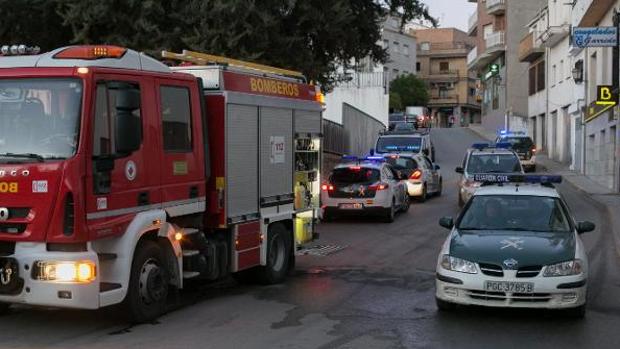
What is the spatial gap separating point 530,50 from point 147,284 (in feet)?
148

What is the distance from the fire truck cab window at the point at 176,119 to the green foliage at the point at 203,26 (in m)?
6.53

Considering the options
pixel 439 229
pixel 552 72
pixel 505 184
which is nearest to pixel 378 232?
pixel 439 229

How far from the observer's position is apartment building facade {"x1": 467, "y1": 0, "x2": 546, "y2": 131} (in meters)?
58.8

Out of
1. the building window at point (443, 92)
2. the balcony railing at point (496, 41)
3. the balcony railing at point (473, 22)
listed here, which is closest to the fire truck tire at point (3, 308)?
the balcony railing at point (496, 41)

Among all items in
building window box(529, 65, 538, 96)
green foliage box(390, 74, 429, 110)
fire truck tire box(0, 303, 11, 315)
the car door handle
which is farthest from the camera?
green foliage box(390, 74, 429, 110)

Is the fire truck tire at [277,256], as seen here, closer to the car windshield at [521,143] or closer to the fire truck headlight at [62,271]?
the fire truck headlight at [62,271]

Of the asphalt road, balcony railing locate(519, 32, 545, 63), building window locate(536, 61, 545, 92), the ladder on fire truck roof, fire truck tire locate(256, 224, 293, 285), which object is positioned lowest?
the asphalt road

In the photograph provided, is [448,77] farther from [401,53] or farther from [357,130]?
[357,130]

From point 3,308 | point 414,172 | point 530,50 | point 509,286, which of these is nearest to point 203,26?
point 3,308

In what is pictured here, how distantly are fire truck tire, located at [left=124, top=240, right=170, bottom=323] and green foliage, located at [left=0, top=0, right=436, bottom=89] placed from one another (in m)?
7.79

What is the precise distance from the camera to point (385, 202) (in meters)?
18.7

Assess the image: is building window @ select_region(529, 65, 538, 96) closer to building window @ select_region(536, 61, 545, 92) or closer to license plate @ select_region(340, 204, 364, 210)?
building window @ select_region(536, 61, 545, 92)

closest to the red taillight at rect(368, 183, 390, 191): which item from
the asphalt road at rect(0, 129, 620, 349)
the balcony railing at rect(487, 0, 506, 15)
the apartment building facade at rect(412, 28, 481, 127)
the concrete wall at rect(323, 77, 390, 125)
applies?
the asphalt road at rect(0, 129, 620, 349)

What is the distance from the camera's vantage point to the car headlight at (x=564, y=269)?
810 centimetres
